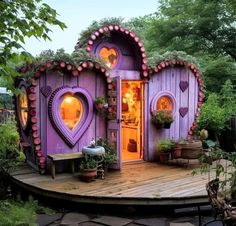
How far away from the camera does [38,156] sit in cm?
628

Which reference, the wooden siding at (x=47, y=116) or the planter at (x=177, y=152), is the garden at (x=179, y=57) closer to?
the planter at (x=177, y=152)

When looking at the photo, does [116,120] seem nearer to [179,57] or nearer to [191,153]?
[191,153]

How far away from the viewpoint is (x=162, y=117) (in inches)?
294

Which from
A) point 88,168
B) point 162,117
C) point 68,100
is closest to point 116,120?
point 68,100

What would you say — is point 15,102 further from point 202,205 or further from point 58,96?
point 202,205

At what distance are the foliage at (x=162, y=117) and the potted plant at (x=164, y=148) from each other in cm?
44

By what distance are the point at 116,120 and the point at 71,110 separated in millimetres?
883

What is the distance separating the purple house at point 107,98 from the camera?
6.32 m

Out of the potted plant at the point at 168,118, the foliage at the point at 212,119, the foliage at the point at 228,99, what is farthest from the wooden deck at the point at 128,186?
the foliage at the point at 228,99

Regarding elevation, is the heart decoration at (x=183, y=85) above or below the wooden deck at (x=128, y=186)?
above

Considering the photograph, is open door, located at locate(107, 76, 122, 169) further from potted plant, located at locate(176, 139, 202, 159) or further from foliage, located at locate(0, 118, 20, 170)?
foliage, located at locate(0, 118, 20, 170)

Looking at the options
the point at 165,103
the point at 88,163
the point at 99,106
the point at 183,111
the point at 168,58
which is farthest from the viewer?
the point at 183,111

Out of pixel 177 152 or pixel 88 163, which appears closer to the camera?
pixel 88 163

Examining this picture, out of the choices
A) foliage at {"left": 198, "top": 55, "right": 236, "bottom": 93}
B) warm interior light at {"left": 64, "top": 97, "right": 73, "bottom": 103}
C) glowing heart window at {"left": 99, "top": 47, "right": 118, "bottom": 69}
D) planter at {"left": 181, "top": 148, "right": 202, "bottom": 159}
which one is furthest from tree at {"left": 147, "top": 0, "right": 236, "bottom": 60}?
warm interior light at {"left": 64, "top": 97, "right": 73, "bottom": 103}
